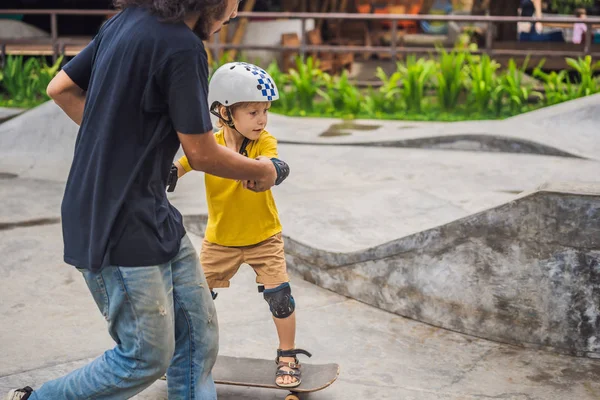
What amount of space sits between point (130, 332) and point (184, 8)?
0.92 m

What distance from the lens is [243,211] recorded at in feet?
10.9

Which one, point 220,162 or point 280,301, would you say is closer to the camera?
point 220,162

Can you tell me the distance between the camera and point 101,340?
4.03 metres

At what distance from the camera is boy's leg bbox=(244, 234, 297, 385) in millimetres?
3316

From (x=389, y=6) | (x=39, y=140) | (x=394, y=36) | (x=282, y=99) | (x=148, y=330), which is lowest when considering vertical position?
(x=39, y=140)

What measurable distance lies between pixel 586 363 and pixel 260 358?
1.47m

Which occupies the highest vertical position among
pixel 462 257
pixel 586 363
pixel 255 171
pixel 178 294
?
pixel 255 171

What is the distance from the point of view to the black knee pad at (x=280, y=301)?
3279mm

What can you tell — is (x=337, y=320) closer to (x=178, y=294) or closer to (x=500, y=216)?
(x=500, y=216)

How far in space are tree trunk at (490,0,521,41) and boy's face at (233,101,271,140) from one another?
11.9 meters

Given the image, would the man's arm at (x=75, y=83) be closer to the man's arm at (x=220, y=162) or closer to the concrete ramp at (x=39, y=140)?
the man's arm at (x=220, y=162)

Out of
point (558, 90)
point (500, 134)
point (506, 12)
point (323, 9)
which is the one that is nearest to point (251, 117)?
point (500, 134)

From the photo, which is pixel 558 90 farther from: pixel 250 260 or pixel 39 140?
pixel 250 260

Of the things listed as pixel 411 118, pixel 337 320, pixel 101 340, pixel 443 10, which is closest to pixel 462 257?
pixel 337 320
